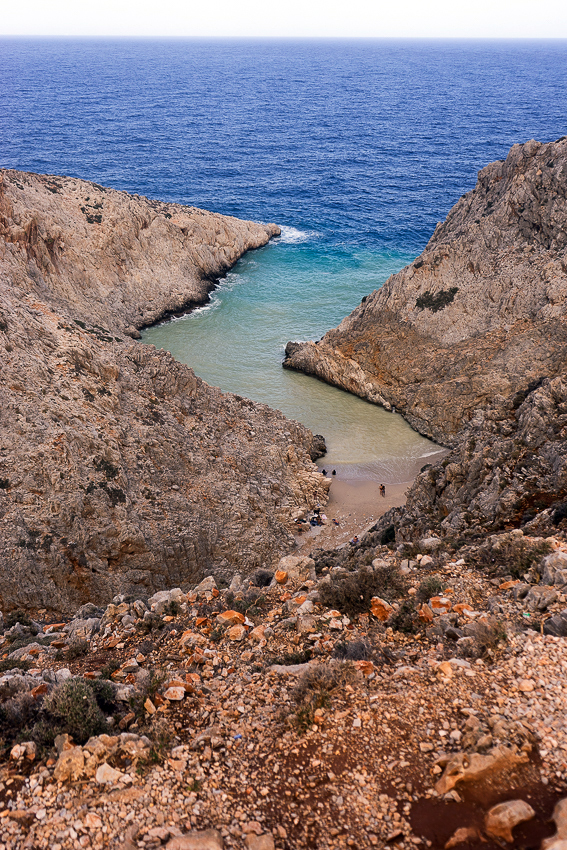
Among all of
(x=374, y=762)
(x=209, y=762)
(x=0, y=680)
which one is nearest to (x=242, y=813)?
(x=209, y=762)

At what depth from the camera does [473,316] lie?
36.7m

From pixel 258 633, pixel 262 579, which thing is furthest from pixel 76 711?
pixel 262 579

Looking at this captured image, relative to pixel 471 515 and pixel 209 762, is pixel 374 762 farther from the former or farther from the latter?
pixel 471 515

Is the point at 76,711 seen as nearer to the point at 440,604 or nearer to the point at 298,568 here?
the point at 298,568

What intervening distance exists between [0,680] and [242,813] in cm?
574

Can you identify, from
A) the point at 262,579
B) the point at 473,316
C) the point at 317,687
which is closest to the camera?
the point at 317,687

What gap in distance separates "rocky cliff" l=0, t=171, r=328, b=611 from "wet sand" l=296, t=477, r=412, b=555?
3.29 feet

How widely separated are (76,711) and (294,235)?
218 feet

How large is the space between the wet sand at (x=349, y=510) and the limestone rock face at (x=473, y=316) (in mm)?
6780

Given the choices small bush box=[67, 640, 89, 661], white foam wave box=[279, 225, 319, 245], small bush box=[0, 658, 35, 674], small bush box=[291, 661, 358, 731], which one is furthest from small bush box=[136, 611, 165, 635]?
white foam wave box=[279, 225, 319, 245]

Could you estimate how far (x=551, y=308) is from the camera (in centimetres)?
3281

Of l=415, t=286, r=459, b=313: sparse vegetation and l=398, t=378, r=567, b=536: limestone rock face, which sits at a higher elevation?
l=415, t=286, r=459, b=313: sparse vegetation

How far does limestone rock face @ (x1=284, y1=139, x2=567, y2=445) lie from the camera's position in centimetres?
3356

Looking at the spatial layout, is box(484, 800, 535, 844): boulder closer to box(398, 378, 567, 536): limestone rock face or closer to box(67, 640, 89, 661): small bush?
box(398, 378, 567, 536): limestone rock face
